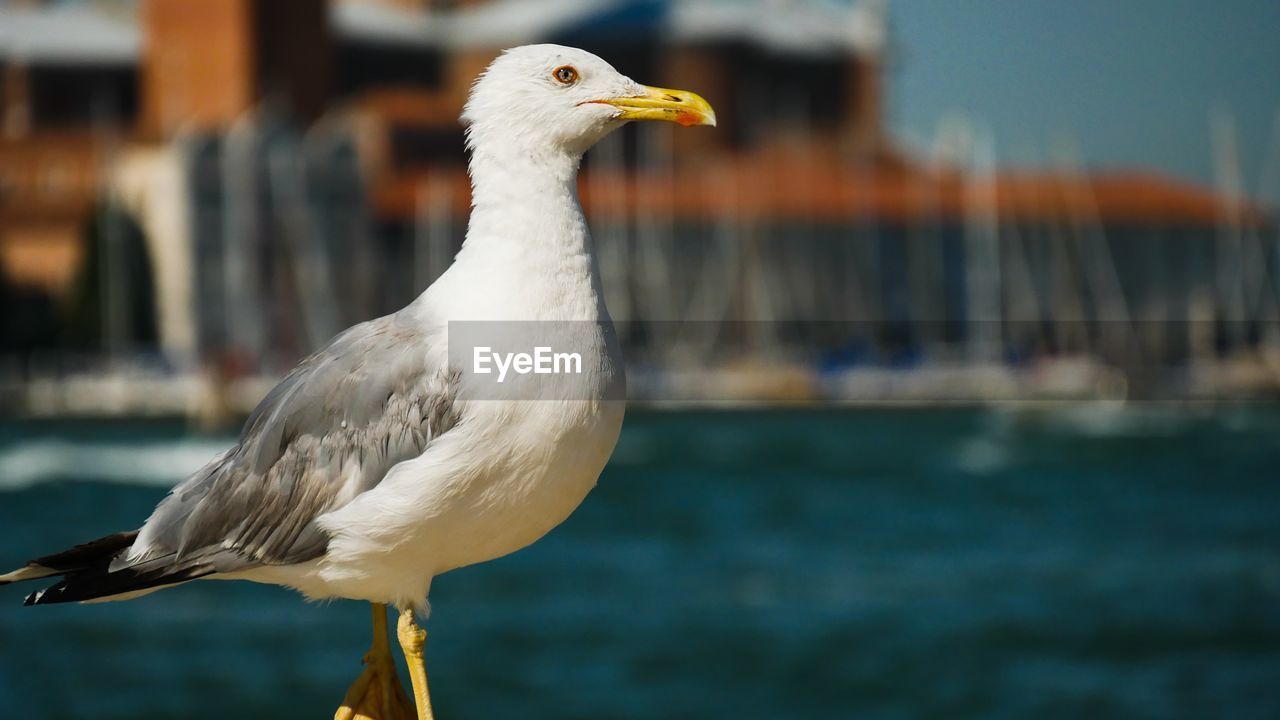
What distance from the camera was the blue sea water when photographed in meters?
7.78

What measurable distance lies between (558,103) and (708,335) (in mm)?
22571

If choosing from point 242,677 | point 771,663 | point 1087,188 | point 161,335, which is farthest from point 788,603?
point 1087,188

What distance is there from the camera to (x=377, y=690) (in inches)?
59.0

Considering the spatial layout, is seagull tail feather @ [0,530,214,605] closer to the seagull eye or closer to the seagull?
the seagull

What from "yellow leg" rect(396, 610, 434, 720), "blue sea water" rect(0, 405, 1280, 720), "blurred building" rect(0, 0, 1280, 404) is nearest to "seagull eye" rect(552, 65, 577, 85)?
"yellow leg" rect(396, 610, 434, 720)

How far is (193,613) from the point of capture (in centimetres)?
995

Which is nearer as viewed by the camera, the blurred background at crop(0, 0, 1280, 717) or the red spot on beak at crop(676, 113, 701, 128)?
the red spot on beak at crop(676, 113, 701, 128)

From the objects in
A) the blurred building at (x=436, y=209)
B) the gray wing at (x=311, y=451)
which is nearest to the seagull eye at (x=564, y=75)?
the gray wing at (x=311, y=451)

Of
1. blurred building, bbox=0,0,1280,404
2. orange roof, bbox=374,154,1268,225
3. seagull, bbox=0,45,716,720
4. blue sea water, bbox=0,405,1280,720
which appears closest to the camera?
seagull, bbox=0,45,716,720

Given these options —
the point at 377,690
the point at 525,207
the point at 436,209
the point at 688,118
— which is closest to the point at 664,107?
the point at 688,118

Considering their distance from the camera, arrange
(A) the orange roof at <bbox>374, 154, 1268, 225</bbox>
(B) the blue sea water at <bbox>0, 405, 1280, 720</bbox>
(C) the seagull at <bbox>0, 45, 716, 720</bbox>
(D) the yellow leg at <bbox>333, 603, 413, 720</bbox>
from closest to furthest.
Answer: (C) the seagull at <bbox>0, 45, 716, 720</bbox> → (D) the yellow leg at <bbox>333, 603, 413, 720</bbox> → (B) the blue sea water at <bbox>0, 405, 1280, 720</bbox> → (A) the orange roof at <bbox>374, 154, 1268, 225</bbox>

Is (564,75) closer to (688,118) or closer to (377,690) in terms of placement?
(688,118)

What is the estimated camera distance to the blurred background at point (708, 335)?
9.85 m

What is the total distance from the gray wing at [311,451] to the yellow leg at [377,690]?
11 centimetres
